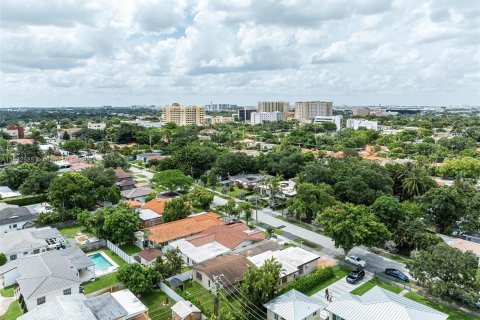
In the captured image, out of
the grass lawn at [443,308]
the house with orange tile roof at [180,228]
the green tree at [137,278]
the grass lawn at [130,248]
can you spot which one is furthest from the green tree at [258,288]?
the grass lawn at [130,248]

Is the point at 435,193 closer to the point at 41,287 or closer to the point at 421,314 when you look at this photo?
the point at 421,314

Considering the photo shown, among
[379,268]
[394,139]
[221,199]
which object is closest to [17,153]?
[221,199]

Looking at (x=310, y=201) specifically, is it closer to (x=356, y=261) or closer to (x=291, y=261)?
(x=356, y=261)

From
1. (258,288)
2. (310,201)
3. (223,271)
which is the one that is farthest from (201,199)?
(258,288)

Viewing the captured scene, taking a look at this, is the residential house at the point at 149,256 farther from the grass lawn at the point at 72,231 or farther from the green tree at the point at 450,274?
the green tree at the point at 450,274

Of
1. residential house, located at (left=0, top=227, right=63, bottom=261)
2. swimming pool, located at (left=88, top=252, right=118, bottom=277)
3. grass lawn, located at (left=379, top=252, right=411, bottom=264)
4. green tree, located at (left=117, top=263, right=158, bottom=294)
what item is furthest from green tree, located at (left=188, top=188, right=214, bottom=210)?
grass lawn, located at (left=379, top=252, right=411, bottom=264)

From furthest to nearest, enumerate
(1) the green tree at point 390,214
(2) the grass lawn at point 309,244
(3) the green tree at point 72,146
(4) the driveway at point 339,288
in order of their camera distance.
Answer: (3) the green tree at point 72,146 → (2) the grass lawn at point 309,244 → (1) the green tree at point 390,214 → (4) the driveway at point 339,288
